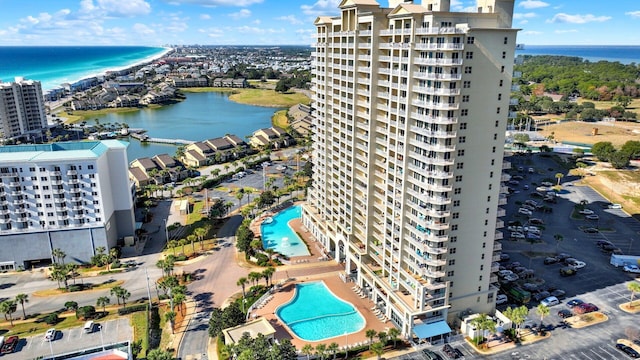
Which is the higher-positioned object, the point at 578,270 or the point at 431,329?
the point at 431,329

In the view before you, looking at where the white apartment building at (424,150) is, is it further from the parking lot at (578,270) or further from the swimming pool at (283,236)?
the swimming pool at (283,236)

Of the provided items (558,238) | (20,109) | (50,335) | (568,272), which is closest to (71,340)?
(50,335)

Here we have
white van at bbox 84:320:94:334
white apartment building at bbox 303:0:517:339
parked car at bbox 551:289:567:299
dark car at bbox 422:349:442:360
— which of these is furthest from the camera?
parked car at bbox 551:289:567:299

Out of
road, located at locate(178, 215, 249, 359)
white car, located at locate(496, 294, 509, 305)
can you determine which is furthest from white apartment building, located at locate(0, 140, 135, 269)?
white car, located at locate(496, 294, 509, 305)

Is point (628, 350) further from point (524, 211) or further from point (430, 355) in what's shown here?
point (524, 211)

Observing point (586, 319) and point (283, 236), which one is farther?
point (283, 236)

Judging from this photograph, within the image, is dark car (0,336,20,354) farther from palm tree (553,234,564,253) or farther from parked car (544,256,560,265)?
palm tree (553,234,564,253)

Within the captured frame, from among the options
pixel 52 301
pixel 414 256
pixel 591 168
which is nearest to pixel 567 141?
pixel 591 168
